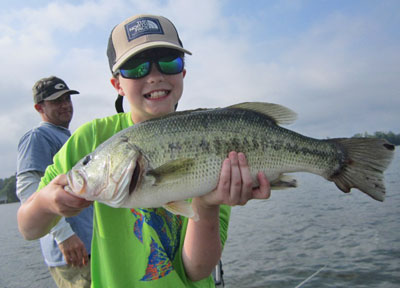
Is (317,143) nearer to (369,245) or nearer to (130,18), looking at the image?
(130,18)

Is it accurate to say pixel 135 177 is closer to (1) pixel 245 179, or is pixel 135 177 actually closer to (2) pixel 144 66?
→ (1) pixel 245 179

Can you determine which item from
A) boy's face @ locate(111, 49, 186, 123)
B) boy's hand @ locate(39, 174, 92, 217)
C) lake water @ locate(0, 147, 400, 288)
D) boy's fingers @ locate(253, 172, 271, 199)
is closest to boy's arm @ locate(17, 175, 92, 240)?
boy's hand @ locate(39, 174, 92, 217)

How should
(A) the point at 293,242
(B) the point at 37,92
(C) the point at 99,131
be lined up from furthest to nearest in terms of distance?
(A) the point at 293,242
(B) the point at 37,92
(C) the point at 99,131

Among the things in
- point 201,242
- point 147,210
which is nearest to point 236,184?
point 201,242

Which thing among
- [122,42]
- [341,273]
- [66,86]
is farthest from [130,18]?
[341,273]

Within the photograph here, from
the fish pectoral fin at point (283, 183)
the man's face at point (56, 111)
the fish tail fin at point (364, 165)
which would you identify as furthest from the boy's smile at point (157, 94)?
the man's face at point (56, 111)

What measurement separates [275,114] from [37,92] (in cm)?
424

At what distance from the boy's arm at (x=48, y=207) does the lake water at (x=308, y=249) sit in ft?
28.3

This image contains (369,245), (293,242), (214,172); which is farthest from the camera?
(293,242)

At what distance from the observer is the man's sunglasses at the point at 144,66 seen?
8.68ft

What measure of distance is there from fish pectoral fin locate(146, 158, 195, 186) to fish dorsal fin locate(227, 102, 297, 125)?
2.23 ft

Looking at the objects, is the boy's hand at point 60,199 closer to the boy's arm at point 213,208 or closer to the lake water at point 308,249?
the boy's arm at point 213,208

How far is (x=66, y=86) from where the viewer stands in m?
5.40

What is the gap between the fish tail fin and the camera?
250 centimetres
